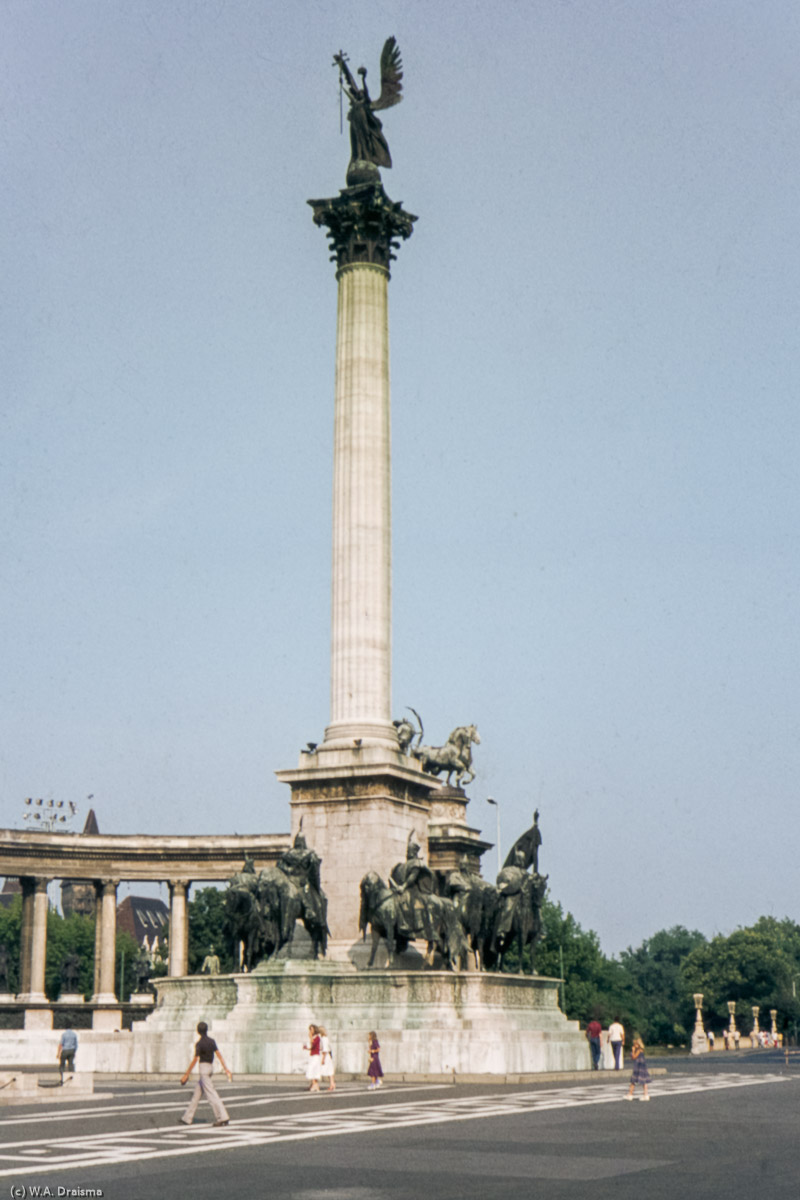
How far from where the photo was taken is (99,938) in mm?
85375

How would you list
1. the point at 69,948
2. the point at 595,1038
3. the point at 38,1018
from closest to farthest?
the point at 595,1038 → the point at 38,1018 → the point at 69,948

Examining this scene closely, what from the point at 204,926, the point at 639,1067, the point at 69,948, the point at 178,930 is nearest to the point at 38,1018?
the point at 178,930

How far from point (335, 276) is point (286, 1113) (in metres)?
35.0

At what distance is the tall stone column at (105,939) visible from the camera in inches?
3295

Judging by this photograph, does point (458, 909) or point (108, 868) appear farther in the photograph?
point (108, 868)

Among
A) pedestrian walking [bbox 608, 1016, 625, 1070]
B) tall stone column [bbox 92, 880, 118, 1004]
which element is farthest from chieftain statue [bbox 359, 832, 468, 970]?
tall stone column [bbox 92, 880, 118, 1004]

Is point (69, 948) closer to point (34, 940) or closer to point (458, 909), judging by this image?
point (34, 940)

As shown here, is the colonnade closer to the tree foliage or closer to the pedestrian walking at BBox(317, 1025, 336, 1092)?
the tree foliage

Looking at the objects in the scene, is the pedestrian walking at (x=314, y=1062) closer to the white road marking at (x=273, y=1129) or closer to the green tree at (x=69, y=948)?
the white road marking at (x=273, y=1129)

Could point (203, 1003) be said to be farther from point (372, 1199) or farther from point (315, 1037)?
Answer: point (372, 1199)

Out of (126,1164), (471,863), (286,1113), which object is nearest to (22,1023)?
(471,863)

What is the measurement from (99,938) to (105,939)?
3.20 ft

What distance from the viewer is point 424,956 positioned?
45.8m

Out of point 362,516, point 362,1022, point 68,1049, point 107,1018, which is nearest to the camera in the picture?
point 68,1049
